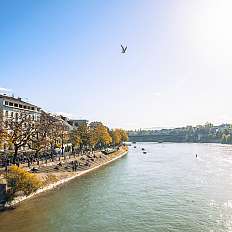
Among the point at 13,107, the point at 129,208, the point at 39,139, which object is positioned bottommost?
the point at 129,208

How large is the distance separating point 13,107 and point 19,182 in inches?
1450

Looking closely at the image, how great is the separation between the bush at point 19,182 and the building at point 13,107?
27.4m

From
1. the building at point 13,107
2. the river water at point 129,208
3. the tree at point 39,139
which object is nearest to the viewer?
the river water at point 129,208

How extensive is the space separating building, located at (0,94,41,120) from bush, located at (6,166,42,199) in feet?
89.9

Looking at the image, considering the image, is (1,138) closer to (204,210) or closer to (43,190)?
(43,190)

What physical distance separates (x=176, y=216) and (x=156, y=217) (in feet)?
6.98

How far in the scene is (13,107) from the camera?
7650cm

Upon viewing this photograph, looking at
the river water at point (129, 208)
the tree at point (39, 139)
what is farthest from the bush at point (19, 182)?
the tree at point (39, 139)

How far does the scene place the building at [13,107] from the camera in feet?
236

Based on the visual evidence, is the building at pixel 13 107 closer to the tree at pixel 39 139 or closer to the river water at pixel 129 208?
the tree at pixel 39 139

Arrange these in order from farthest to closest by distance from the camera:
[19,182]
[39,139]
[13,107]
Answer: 1. [13,107]
2. [39,139]
3. [19,182]

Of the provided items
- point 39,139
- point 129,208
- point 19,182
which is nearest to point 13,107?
point 39,139

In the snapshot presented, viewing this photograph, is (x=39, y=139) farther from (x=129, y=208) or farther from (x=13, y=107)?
(x=129, y=208)

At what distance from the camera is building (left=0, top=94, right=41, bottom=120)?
72031mm
